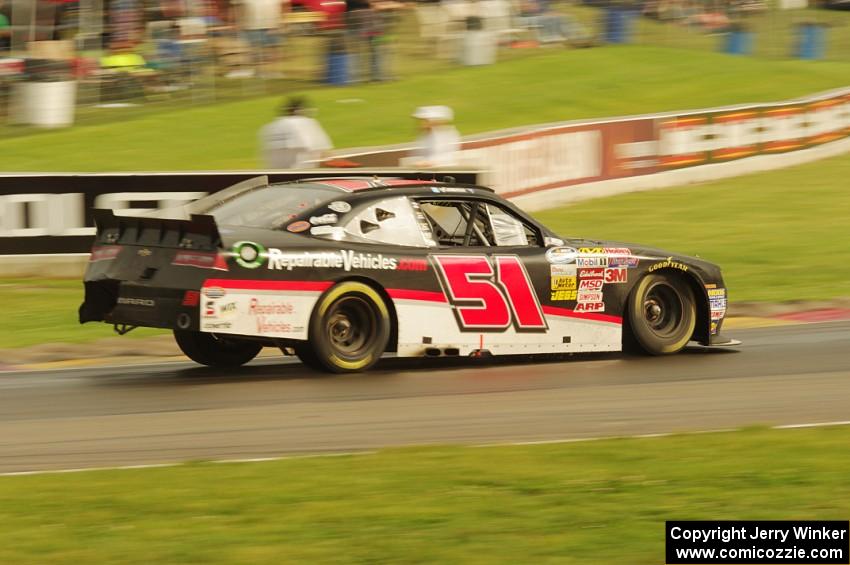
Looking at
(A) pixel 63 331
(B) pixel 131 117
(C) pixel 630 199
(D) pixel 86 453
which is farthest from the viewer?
(B) pixel 131 117

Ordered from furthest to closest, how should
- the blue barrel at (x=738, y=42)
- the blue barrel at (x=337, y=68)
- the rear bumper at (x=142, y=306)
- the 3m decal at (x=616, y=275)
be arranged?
the blue barrel at (x=738, y=42)
the blue barrel at (x=337, y=68)
the 3m decal at (x=616, y=275)
the rear bumper at (x=142, y=306)

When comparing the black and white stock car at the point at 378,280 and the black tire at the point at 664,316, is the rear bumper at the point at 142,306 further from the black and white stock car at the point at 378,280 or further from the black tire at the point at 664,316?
the black tire at the point at 664,316

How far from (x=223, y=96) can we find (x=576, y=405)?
1742 centimetres

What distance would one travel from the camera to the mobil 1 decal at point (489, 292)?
9.92m

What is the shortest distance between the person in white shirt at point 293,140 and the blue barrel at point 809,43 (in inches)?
902

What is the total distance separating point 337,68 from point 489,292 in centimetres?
1681

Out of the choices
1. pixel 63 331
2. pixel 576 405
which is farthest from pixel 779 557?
pixel 63 331

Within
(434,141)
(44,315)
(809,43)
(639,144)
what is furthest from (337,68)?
(809,43)

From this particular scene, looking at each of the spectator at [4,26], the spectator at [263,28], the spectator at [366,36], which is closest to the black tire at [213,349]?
the spectator at [4,26]

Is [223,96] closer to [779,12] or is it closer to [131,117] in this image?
[131,117]

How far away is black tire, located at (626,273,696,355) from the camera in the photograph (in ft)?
35.4

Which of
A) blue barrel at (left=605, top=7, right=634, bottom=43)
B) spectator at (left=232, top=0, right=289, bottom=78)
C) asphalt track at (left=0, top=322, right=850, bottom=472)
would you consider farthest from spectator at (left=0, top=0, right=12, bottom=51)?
blue barrel at (left=605, top=7, right=634, bottom=43)

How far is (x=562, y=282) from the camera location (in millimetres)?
10336

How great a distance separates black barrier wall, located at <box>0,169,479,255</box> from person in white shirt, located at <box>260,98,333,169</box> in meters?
0.94
